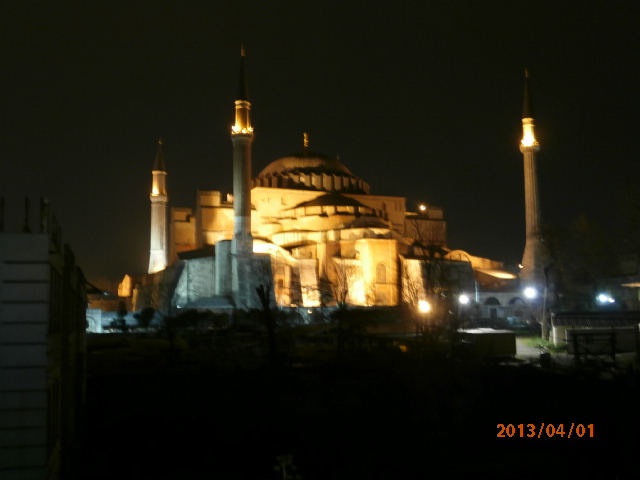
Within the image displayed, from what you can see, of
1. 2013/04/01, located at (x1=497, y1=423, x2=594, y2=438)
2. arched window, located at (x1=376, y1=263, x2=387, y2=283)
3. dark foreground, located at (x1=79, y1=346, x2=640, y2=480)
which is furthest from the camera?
arched window, located at (x1=376, y1=263, x2=387, y2=283)

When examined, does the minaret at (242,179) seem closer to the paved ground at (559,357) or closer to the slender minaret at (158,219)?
the slender minaret at (158,219)

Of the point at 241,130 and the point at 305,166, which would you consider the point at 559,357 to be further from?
the point at 305,166

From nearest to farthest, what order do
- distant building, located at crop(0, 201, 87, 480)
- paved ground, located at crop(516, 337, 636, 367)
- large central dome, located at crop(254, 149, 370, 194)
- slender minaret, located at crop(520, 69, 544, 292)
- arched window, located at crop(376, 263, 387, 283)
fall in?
distant building, located at crop(0, 201, 87, 480), paved ground, located at crop(516, 337, 636, 367), arched window, located at crop(376, 263, 387, 283), slender minaret, located at crop(520, 69, 544, 292), large central dome, located at crop(254, 149, 370, 194)

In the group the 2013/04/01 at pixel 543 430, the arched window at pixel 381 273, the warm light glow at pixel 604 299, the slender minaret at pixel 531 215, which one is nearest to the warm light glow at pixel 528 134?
the slender minaret at pixel 531 215

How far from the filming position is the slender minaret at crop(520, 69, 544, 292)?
42.6 m

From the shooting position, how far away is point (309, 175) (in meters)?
53.1

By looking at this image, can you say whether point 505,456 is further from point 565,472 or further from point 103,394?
point 103,394

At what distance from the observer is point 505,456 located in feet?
37.9

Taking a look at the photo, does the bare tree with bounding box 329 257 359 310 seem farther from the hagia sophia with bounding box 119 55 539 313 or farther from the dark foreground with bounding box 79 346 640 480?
the dark foreground with bounding box 79 346 640 480

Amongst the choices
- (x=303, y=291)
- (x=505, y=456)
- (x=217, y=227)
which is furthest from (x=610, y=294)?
(x=505, y=456)

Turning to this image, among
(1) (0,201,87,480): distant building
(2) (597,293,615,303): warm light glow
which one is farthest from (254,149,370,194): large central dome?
(1) (0,201,87,480): distant building

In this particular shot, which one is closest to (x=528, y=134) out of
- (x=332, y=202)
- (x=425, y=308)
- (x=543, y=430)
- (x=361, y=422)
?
(x=332, y=202)

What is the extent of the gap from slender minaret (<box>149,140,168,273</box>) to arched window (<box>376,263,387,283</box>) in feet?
53.6

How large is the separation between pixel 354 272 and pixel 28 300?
108ft
